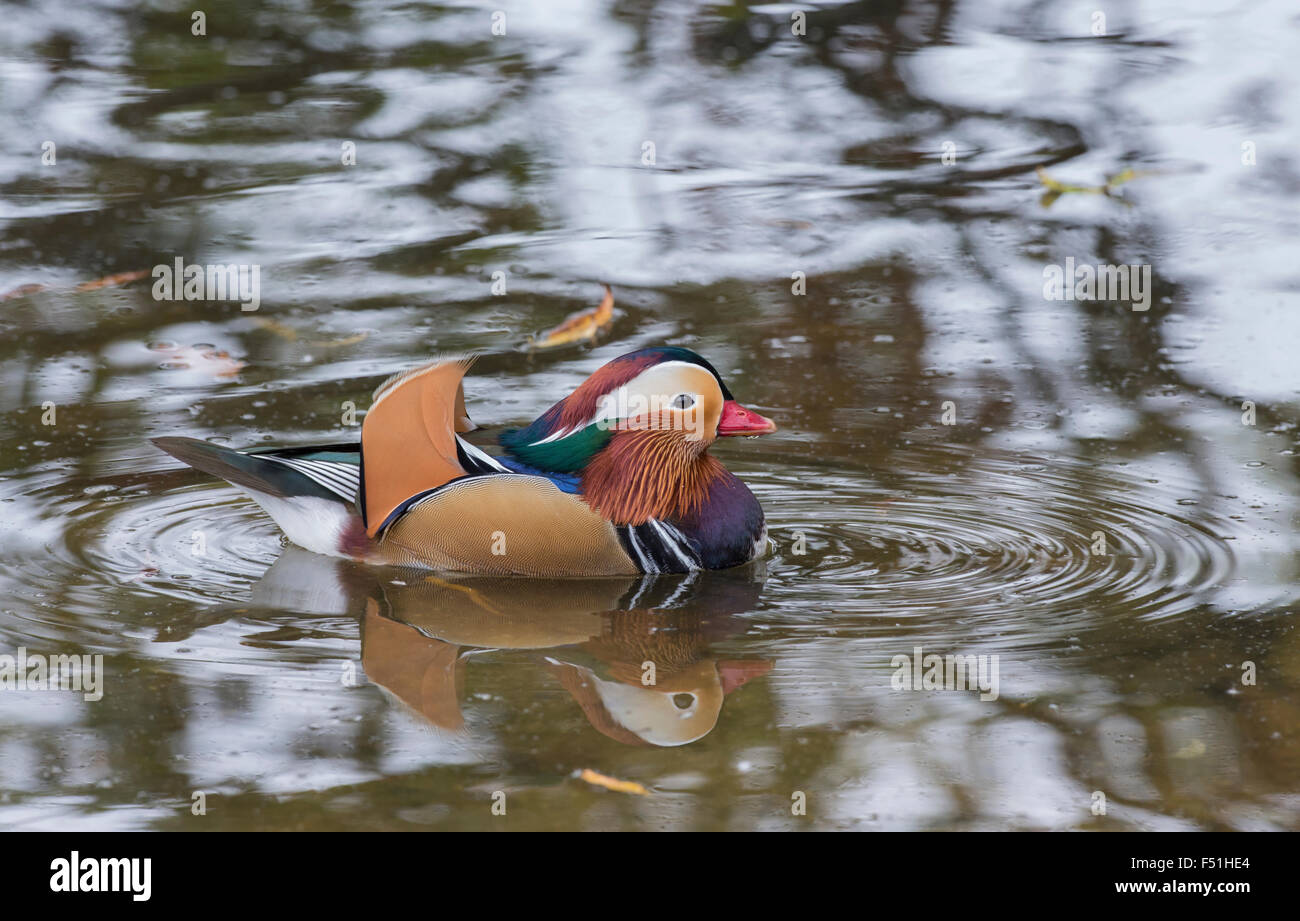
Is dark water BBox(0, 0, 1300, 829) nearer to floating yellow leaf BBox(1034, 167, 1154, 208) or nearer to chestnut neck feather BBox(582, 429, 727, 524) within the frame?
floating yellow leaf BBox(1034, 167, 1154, 208)

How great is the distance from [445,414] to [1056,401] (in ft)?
10.4

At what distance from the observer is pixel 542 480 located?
650 centimetres

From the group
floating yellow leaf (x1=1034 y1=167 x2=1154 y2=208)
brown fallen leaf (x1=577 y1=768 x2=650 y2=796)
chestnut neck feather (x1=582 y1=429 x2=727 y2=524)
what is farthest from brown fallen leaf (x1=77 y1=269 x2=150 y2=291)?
brown fallen leaf (x1=577 y1=768 x2=650 y2=796)

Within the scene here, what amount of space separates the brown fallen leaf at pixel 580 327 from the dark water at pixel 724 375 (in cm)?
13

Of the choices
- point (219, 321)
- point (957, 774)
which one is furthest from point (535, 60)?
point (957, 774)

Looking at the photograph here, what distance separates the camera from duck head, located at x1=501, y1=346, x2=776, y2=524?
6555mm

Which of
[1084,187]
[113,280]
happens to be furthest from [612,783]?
[1084,187]

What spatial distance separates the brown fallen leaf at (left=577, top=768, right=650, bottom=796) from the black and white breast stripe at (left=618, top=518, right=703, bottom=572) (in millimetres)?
1631

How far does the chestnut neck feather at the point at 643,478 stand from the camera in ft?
21.6

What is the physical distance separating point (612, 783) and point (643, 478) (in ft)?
5.89

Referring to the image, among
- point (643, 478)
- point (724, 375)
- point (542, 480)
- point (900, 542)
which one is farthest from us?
point (724, 375)

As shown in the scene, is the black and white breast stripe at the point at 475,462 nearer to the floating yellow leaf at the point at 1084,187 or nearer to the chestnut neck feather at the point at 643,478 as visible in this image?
the chestnut neck feather at the point at 643,478

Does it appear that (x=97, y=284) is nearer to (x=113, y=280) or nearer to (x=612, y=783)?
(x=113, y=280)

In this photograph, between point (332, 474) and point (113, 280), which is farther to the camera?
point (113, 280)
